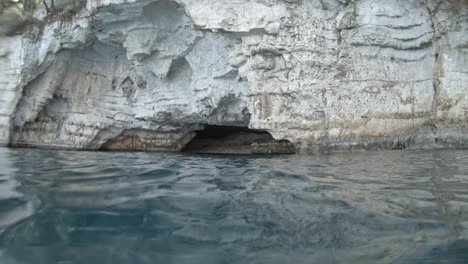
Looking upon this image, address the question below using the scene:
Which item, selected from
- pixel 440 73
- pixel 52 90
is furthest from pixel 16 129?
pixel 440 73

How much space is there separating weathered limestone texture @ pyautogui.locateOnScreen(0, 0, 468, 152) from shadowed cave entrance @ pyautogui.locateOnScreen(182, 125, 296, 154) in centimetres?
127

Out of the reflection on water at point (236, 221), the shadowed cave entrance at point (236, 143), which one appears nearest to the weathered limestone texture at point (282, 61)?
the shadowed cave entrance at point (236, 143)

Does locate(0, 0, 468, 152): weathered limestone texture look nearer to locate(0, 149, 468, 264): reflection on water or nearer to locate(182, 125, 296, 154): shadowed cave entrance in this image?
locate(182, 125, 296, 154): shadowed cave entrance

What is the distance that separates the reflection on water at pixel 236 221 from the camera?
231cm

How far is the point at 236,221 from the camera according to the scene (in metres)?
3.03

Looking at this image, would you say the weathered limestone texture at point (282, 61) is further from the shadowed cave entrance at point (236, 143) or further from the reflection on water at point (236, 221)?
the reflection on water at point (236, 221)

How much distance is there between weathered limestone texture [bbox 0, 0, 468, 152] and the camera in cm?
994

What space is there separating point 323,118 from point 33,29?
31.5ft

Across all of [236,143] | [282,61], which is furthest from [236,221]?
[236,143]

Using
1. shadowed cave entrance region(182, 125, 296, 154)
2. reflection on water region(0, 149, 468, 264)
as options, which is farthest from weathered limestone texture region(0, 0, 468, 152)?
reflection on water region(0, 149, 468, 264)

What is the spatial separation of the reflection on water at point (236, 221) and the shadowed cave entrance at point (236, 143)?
790 centimetres

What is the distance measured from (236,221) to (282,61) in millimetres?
8032

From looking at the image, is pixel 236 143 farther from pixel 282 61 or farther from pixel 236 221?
pixel 236 221

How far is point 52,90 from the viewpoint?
13.1 m
